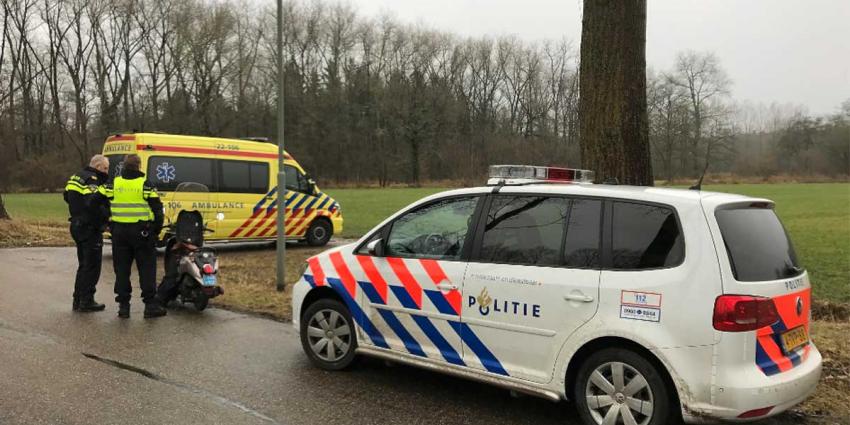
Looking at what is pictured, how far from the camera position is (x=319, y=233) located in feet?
50.0

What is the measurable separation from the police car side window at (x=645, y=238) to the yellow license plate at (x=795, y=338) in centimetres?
77

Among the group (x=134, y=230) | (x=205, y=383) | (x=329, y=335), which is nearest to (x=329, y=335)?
(x=329, y=335)

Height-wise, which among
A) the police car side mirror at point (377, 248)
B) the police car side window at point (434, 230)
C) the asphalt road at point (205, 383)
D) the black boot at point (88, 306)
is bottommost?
the asphalt road at point (205, 383)

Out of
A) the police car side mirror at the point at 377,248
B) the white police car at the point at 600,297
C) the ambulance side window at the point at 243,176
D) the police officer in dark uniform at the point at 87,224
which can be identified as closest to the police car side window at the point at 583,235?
the white police car at the point at 600,297

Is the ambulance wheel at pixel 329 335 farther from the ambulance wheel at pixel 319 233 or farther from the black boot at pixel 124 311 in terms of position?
the ambulance wheel at pixel 319 233

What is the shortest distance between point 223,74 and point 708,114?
168 feet

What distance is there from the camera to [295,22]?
68.9m

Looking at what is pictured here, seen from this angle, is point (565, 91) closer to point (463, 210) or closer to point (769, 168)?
point (769, 168)

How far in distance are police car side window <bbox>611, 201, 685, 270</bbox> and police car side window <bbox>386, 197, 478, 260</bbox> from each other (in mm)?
1094

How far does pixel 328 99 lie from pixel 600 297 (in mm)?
66720

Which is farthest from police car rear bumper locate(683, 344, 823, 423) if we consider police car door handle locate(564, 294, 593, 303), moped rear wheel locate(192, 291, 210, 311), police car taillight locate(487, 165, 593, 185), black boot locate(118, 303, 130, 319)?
black boot locate(118, 303, 130, 319)

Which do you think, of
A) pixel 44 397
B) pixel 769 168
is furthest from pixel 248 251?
pixel 769 168

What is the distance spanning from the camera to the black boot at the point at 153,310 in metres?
7.07

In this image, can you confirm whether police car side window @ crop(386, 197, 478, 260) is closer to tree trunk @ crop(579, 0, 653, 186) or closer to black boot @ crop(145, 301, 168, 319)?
tree trunk @ crop(579, 0, 653, 186)
